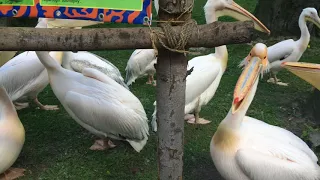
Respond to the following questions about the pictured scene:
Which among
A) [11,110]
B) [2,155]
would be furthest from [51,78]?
[2,155]

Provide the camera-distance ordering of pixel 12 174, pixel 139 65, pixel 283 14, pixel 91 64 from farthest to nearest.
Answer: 1. pixel 283 14
2. pixel 139 65
3. pixel 91 64
4. pixel 12 174

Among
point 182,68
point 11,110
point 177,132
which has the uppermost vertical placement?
point 182,68

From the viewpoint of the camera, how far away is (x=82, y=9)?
1.89 meters

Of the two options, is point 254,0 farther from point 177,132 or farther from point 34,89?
point 177,132

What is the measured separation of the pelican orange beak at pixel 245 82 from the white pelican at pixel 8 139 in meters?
1.84

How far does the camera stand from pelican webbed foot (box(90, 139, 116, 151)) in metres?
3.75

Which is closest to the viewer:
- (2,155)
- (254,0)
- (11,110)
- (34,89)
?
(2,155)

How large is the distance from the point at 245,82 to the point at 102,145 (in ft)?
5.78

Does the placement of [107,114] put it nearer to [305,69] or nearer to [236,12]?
[305,69]

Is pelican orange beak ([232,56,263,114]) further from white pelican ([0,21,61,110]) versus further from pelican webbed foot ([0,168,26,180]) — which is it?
white pelican ([0,21,61,110])

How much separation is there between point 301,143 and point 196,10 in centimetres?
731

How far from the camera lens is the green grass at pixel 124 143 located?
3385mm

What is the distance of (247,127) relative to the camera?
289 centimetres

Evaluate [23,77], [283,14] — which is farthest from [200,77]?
[283,14]
